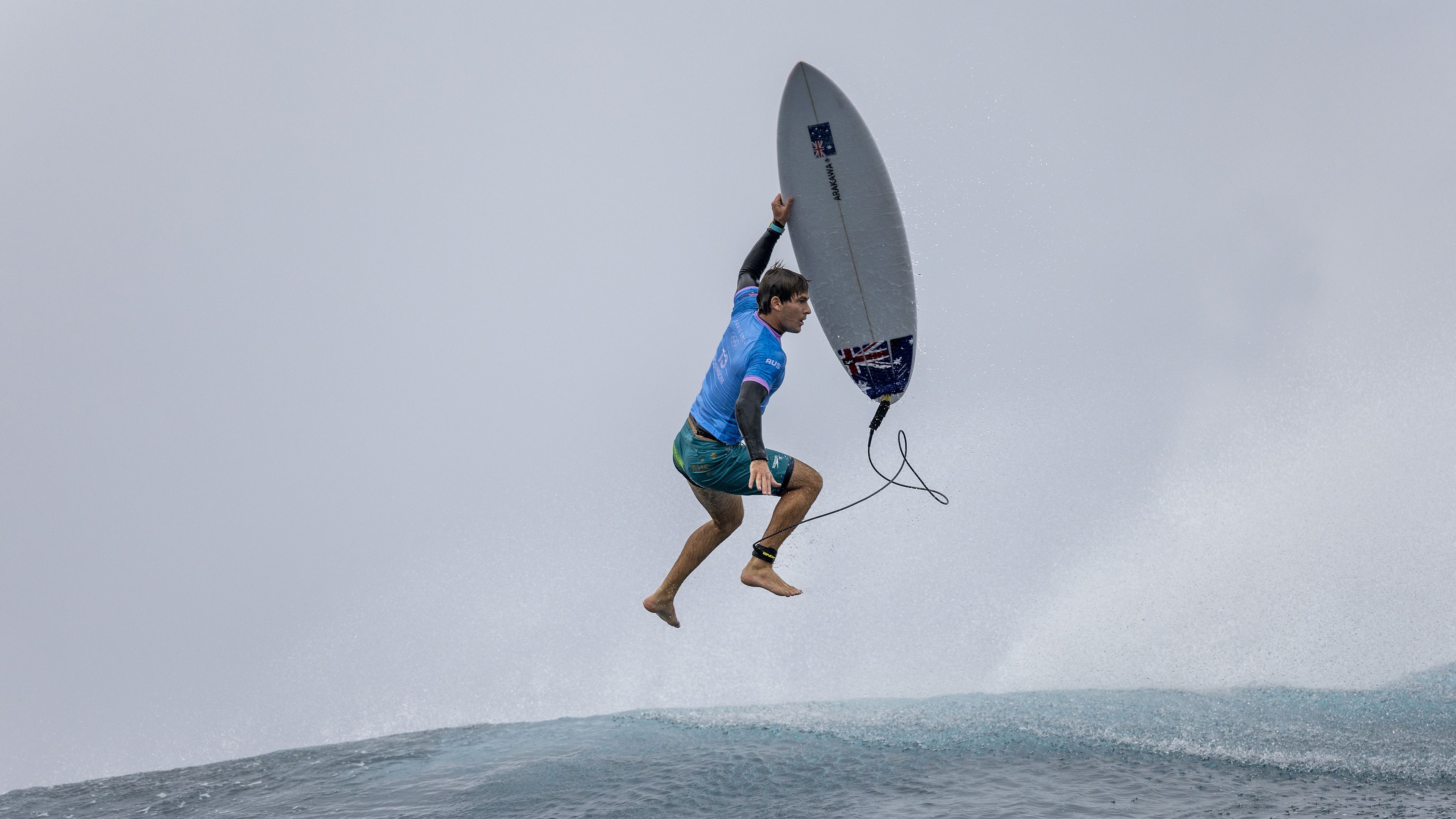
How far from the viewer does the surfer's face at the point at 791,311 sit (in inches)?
251

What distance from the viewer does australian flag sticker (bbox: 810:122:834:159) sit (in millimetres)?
7809

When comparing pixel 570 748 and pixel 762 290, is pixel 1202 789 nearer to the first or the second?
pixel 762 290

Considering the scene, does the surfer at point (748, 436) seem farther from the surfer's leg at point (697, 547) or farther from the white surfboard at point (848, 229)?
the white surfboard at point (848, 229)

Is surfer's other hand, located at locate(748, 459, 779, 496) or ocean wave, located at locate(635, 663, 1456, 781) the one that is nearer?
surfer's other hand, located at locate(748, 459, 779, 496)

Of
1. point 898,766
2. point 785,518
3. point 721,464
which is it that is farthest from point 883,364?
point 898,766

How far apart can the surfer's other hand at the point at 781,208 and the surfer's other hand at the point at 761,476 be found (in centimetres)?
243

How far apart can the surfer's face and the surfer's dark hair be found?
0.06 ft

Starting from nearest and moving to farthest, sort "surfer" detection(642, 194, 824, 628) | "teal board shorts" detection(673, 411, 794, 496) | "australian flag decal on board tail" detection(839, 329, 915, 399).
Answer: "surfer" detection(642, 194, 824, 628)
"teal board shorts" detection(673, 411, 794, 496)
"australian flag decal on board tail" detection(839, 329, 915, 399)

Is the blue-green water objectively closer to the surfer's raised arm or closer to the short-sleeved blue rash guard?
the short-sleeved blue rash guard

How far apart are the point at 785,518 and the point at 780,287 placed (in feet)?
5.71

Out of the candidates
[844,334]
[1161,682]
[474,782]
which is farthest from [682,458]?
[1161,682]

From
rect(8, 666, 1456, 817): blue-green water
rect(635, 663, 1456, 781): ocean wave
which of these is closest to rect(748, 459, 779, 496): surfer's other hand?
rect(8, 666, 1456, 817): blue-green water

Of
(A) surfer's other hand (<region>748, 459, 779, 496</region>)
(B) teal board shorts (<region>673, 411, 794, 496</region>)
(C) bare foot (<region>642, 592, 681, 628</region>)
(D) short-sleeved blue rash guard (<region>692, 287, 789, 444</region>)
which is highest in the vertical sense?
(D) short-sleeved blue rash guard (<region>692, 287, 789, 444</region>)

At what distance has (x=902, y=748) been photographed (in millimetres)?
8266
